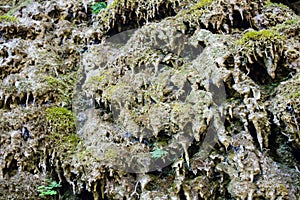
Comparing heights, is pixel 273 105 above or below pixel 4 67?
below

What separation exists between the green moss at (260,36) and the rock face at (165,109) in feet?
0.05

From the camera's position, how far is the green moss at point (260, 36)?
11.3 ft

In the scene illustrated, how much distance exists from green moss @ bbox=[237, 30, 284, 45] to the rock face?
0.02 m

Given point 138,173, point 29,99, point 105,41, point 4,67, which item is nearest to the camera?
point 138,173

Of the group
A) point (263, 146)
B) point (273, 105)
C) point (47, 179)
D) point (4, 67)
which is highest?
point (4, 67)

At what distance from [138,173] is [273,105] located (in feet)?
5.46

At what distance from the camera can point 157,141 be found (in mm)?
3391

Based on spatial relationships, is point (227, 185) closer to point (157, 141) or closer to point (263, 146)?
point (263, 146)

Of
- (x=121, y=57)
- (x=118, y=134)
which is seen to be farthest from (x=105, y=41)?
(x=118, y=134)

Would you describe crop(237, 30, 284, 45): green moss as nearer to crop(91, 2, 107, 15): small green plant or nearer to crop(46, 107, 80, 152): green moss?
crop(46, 107, 80, 152): green moss

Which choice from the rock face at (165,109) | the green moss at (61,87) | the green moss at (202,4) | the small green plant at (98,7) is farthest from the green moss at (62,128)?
the green moss at (202,4)

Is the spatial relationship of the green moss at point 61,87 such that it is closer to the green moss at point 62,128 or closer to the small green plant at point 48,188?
the green moss at point 62,128

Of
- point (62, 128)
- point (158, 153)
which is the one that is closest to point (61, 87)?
point (62, 128)

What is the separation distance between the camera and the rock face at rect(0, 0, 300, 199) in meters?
3.12
